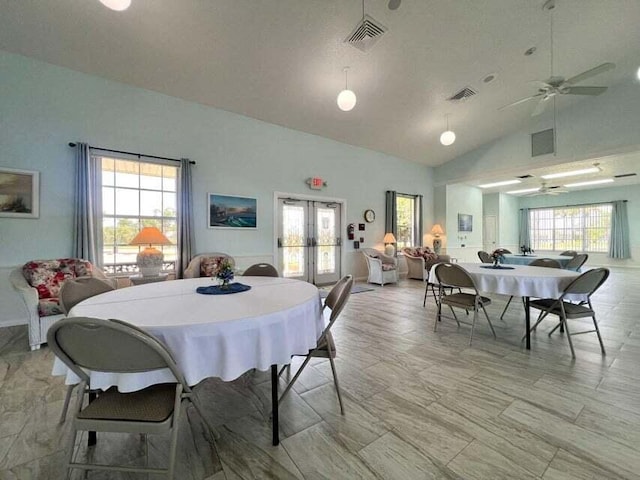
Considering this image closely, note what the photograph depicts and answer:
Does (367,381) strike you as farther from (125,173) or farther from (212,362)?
(125,173)

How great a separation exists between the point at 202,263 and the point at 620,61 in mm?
8091

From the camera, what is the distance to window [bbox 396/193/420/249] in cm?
802

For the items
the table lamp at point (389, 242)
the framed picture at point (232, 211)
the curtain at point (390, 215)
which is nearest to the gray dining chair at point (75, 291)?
the framed picture at point (232, 211)

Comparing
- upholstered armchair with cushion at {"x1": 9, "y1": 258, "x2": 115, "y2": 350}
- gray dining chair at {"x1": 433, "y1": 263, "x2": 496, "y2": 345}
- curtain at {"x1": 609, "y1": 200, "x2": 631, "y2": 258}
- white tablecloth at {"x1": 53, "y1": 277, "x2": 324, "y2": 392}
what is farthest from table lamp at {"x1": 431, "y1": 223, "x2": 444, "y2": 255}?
upholstered armchair with cushion at {"x1": 9, "y1": 258, "x2": 115, "y2": 350}

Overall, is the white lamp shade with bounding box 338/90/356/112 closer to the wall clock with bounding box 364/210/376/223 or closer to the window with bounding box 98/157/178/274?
the window with bounding box 98/157/178/274

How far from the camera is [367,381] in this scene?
7.14 ft

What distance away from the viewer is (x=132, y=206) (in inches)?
169

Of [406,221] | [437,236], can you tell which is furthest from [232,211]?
[437,236]

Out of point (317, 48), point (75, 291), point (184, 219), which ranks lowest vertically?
point (75, 291)

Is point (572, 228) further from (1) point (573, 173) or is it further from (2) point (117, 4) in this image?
(2) point (117, 4)

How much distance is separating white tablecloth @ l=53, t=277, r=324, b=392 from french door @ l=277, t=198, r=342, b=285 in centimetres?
420

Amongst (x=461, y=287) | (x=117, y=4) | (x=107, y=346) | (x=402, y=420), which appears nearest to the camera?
(x=107, y=346)

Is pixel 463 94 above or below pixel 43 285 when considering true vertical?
above

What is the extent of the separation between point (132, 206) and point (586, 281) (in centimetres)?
582
